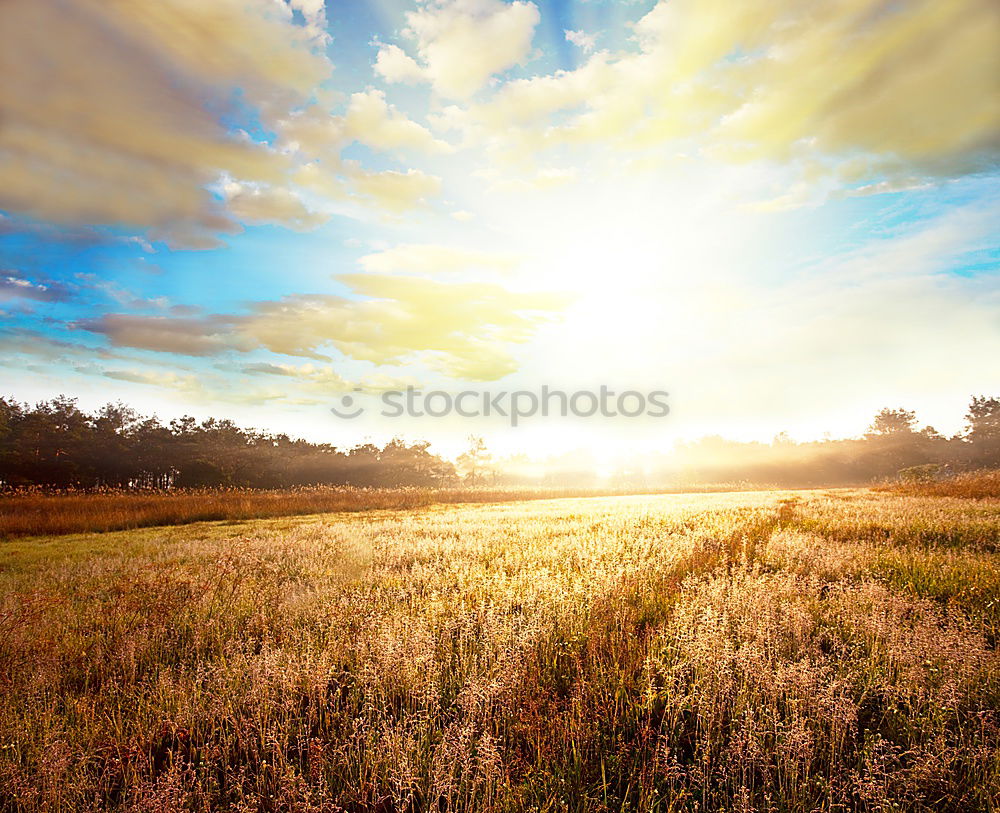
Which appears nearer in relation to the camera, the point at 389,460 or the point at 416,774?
the point at 416,774

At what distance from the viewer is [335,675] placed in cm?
452

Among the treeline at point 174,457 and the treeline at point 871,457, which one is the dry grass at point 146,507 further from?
the treeline at point 871,457

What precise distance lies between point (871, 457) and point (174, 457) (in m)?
110

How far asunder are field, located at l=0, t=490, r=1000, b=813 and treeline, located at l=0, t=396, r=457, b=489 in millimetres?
47439

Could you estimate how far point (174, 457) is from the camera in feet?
189

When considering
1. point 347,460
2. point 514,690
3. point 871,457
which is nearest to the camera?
point 514,690

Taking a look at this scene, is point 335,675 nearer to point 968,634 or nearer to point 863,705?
point 863,705

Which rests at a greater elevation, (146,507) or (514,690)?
(514,690)

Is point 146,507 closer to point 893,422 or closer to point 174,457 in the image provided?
point 174,457

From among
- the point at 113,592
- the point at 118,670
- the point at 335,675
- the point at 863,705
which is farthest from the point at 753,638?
the point at 113,592

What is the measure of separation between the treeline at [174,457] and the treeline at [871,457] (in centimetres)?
5062

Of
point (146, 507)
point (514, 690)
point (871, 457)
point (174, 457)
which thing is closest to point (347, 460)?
point (174, 457)

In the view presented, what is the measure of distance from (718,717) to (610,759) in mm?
1023

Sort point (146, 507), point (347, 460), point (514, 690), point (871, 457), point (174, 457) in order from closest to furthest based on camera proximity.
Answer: point (514, 690) < point (146, 507) < point (174, 457) < point (347, 460) < point (871, 457)
